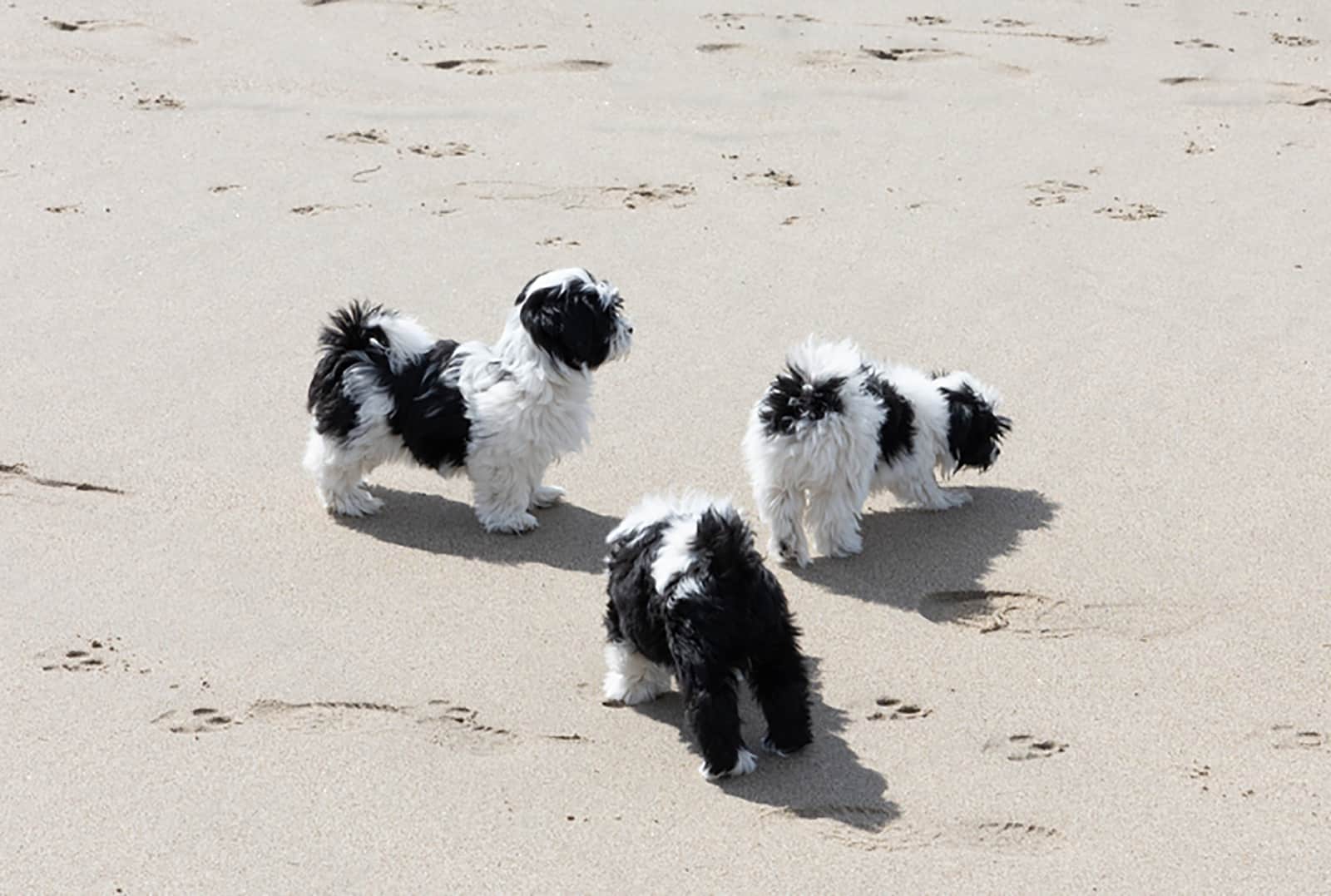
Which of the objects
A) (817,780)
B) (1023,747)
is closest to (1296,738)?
(1023,747)

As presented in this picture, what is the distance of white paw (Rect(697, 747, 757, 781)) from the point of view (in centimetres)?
453

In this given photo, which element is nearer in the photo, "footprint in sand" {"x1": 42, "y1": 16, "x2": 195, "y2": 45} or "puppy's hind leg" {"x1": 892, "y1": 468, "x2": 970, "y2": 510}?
"puppy's hind leg" {"x1": 892, "y1": 468, "x2": 970, "y2": 510}

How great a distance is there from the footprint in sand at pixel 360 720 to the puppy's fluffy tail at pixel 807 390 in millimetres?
1447

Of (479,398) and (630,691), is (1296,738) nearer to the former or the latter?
(630,691)

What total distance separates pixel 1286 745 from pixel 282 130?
626 centimetres

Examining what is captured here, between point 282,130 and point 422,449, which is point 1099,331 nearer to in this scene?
point 422,449

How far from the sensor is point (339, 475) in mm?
→ 5984

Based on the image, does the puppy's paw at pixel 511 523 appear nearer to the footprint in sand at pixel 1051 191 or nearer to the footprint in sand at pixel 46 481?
the footprint in sand at pixel 46 481

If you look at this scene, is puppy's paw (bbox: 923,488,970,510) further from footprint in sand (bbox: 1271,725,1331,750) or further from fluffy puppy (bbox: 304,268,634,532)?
footprint in sand (bbox: 1271,725,1331,750)

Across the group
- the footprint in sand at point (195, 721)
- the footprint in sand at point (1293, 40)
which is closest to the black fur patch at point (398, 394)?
the footprint in sand at point (195, 721)

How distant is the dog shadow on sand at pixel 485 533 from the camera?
19.2 feet

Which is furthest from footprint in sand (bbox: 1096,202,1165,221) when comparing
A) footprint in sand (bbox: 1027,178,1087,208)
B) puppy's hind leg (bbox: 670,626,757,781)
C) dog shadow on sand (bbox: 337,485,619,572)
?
puppy's hind leg (bbox: 670,626,757,781)

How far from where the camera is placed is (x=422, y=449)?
6.00 meters

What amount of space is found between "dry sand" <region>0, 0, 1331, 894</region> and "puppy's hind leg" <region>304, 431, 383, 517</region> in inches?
5.8
